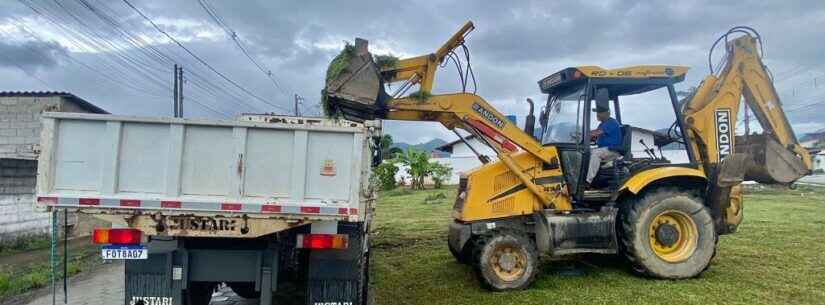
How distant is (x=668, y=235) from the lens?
6.93 meters

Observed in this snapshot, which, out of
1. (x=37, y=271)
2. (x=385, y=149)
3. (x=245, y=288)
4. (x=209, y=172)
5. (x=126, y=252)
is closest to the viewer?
(x=209, y=172)

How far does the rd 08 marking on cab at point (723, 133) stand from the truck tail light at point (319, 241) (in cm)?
545

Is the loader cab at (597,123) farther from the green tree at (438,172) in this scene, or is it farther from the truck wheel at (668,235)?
the green tree at (438,172)

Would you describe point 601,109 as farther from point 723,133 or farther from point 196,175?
point 196,175

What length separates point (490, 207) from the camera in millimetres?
6930

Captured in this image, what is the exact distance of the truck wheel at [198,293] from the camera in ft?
16.2

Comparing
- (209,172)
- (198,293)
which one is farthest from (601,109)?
(198,293)

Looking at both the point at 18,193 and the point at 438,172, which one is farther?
the point at 438,172

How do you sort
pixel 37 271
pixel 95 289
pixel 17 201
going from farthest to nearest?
pixel 17 201
pixel 37 271
pixel 95 289

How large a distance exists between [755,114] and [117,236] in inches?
312

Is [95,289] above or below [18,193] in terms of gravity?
below

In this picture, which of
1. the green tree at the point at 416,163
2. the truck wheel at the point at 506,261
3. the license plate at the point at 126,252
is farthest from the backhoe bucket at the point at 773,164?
the green tree at the point at 416,163

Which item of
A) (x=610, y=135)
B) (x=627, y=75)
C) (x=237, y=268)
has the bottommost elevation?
(x=237, y=268)

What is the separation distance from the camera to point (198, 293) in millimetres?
5312
